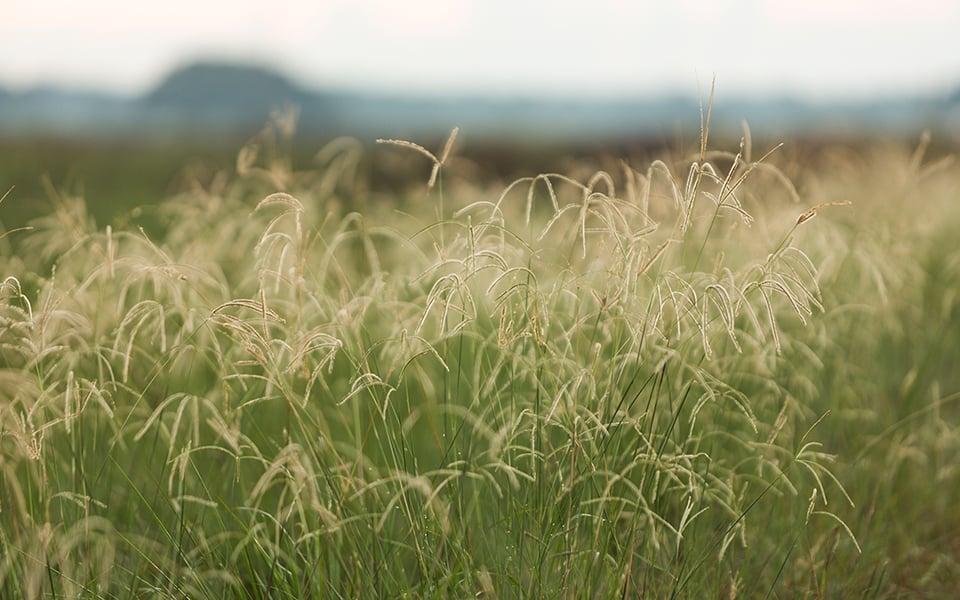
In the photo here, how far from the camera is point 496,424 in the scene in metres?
2.78

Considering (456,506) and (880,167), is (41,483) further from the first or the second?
(880,167)

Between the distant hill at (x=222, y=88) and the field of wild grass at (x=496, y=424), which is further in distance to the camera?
the distant hill at (x=222, y=88)

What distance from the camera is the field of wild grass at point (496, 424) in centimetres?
199

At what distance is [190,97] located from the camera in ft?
498

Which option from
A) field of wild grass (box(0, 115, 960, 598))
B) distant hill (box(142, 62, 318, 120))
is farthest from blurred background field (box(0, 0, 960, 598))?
distant hill (box(142, 62, 318, 120))

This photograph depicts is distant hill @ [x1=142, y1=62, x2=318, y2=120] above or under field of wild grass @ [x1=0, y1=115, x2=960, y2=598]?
above

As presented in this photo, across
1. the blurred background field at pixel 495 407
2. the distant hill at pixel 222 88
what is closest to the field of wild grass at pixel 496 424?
the blurred background field at pixel 495 407

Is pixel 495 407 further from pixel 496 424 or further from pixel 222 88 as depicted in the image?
pixel 222 88

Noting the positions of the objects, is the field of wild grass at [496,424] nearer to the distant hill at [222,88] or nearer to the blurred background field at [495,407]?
the blurred background field at [495,407]

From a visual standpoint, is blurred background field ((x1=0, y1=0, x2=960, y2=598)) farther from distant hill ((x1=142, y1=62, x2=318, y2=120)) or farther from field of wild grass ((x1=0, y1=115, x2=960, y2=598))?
distant hill ((x1=142, y1=62, x2=318, y2=120))

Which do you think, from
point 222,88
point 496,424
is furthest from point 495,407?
point 222,88

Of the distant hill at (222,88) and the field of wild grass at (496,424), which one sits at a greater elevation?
the distant hill at (222,88)

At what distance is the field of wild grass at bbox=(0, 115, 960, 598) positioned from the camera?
1.99m

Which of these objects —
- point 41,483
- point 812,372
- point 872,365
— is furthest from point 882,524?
point 41,483
